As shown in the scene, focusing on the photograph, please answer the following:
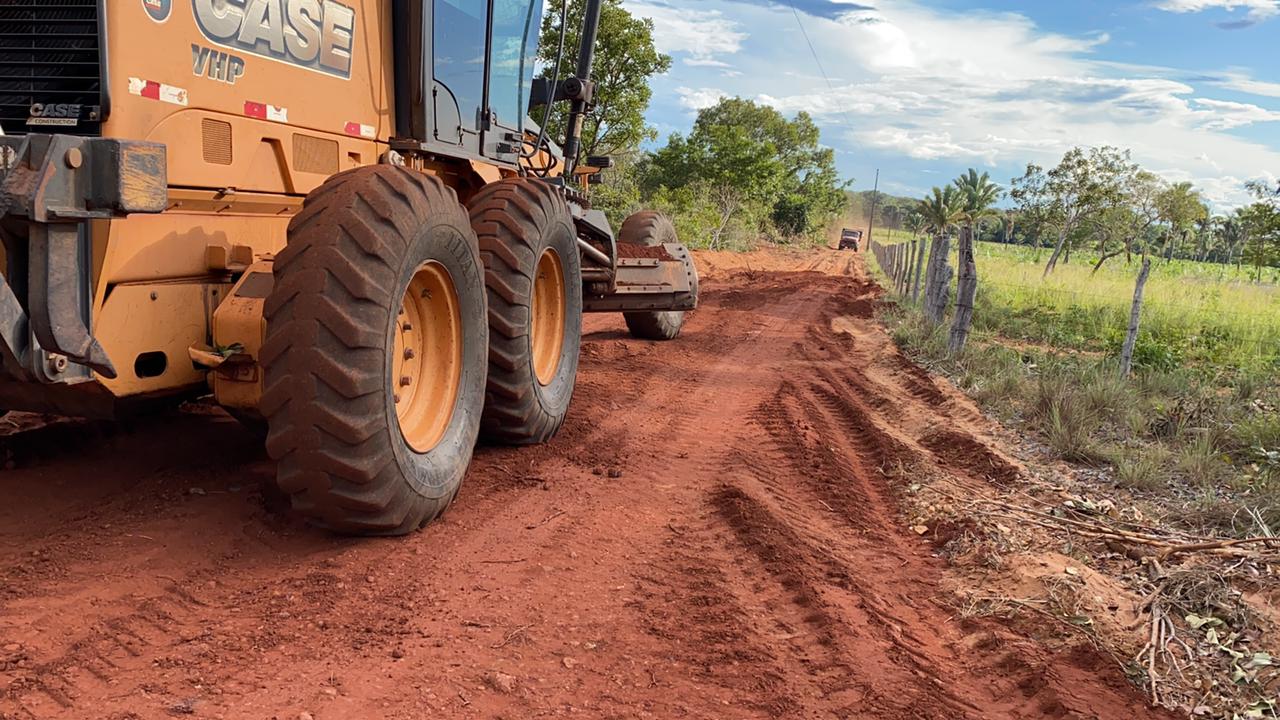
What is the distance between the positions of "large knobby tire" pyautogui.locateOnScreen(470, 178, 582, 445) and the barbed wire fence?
7.12 meters

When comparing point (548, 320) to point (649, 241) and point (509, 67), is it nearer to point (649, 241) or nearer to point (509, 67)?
point (509, 67)

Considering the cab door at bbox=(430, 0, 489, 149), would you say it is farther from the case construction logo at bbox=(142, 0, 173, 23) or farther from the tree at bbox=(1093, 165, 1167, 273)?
the tree at bbox=(1093, 165, 1167, 273)

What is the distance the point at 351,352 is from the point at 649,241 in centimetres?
703

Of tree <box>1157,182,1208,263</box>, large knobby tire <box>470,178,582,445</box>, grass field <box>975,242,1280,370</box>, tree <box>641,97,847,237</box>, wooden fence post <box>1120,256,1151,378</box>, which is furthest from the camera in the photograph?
tree <box>1157,182,1208,263</box>

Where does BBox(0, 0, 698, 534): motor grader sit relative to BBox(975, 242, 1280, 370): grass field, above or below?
above

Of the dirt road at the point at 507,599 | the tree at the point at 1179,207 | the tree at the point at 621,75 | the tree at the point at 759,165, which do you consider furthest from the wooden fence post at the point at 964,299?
the tree at the point at 1179,207

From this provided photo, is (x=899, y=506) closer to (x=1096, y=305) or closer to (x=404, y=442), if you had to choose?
(x=404, y=442)

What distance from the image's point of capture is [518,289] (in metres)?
5.01

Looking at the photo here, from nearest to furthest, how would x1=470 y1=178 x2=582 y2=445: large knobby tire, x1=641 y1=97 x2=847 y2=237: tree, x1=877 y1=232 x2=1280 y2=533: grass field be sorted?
x1=470 y1=178 x2=582 y2=445: large knobby tire → x1=877 y1=232 x2=1280 y2=533: grass field → x1=641 y1=97 x2=847 y2=237: tree

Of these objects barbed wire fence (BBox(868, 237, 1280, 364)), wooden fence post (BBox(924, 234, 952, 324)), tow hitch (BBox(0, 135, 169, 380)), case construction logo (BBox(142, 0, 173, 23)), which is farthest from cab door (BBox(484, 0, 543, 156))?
wooden fence post (BBox(924, 234, 952, 324))

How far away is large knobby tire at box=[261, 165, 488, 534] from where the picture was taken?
3361mm

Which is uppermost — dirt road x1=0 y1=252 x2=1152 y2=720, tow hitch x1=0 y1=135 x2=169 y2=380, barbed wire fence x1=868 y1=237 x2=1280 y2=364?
tow hitch x1=0 y1=135 x2=169 y2=380

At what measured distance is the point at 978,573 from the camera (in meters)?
4.12

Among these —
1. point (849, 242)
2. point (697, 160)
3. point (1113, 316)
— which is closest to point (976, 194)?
point (849, 242)
